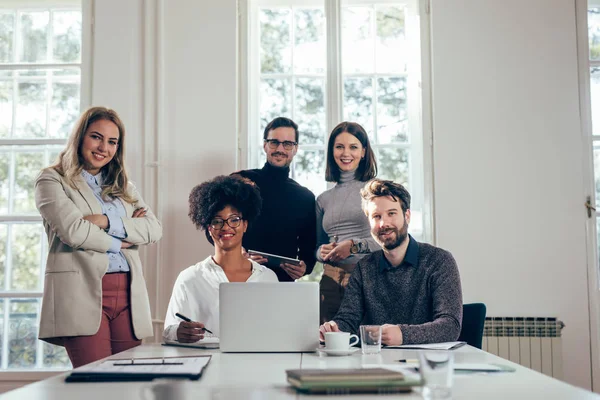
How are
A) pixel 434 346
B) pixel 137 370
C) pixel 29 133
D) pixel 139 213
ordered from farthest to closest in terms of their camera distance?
pixel 29 133, pixel 139 213, pixel 434 346, pixel 137 370

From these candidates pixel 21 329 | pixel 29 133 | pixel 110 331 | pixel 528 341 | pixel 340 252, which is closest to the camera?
pixel 110 331

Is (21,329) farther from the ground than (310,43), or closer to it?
closer to it

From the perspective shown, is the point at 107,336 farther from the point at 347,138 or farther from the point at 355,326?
the point at 347,138

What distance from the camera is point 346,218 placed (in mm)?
3518

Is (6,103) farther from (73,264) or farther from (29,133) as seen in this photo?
(73,264)

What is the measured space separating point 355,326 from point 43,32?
120 inches

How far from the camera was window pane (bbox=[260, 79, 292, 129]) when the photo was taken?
14.2 ft

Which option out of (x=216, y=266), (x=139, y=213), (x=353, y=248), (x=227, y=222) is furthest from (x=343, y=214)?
(x=139, y=213)

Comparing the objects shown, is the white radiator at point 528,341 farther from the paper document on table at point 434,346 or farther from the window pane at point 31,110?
the window pane at point 31,110

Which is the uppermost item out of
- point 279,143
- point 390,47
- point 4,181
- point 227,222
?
point 390,47

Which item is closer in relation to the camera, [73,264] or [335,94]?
[73,264]

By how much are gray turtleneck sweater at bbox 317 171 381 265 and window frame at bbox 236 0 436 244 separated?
0.75 metres

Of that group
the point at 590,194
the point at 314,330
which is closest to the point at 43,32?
the point at 314,330

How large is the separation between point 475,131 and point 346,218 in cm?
118
